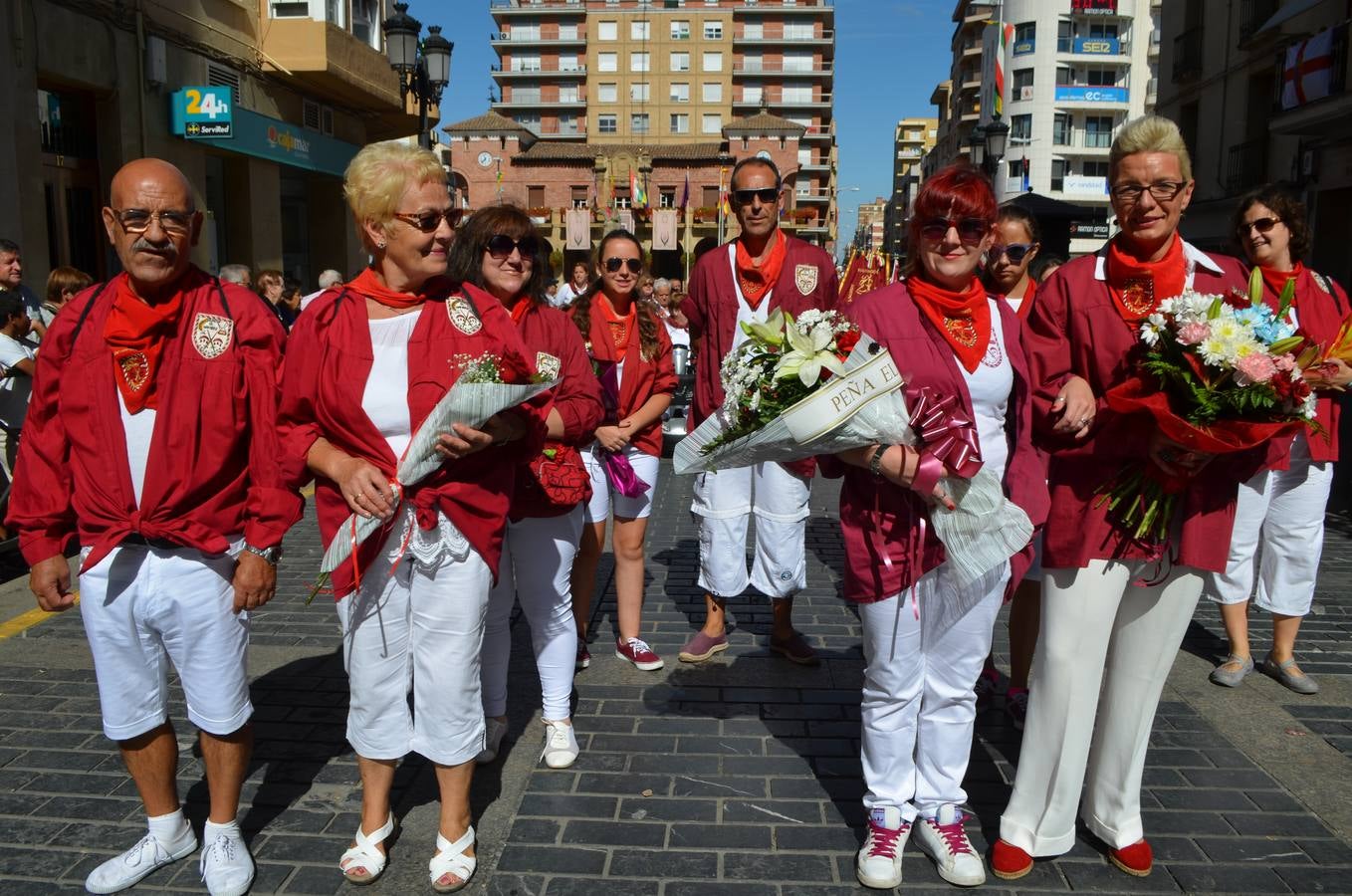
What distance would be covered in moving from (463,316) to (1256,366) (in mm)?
2297

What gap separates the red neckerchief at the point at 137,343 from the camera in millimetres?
3068

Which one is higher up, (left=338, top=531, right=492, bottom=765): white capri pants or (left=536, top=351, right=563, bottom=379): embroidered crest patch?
(left=536, top=351, right=563, bottom=379): embroidered crest patch

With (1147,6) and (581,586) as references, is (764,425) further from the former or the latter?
(1147,6)

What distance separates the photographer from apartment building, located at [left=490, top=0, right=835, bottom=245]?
8575cm

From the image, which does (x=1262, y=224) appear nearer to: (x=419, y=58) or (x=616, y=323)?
(x=616, y=323)

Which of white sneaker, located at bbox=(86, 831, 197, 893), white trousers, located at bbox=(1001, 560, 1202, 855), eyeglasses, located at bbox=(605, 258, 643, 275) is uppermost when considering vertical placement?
eyeglasses, located at bbox=(605, 258, 643, 275)

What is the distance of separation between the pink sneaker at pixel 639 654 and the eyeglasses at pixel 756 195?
230 centimetres

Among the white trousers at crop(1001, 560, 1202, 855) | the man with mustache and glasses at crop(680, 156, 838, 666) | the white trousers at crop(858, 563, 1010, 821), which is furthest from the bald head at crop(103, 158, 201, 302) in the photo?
the white trousers at crop(1001, 560, 1202, 855)

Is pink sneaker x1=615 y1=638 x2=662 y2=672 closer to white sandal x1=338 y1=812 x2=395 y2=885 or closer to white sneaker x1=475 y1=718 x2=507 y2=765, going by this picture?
white sneaker x1=475 y1=718 x2=507 y2=765

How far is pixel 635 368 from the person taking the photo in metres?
5.06

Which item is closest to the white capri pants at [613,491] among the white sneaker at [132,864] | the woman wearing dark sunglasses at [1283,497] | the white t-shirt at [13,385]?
the white sneaker at [132,864]

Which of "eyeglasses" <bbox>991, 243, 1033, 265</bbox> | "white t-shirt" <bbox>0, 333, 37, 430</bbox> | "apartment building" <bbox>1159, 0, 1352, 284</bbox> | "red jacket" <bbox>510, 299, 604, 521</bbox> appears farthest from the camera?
"apartment building" <bbox>1159, 0, 1352, 284</bbox>

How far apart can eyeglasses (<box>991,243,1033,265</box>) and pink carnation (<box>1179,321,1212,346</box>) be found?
2.26 metres

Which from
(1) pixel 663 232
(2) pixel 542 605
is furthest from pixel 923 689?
(1) pixel 663 232
